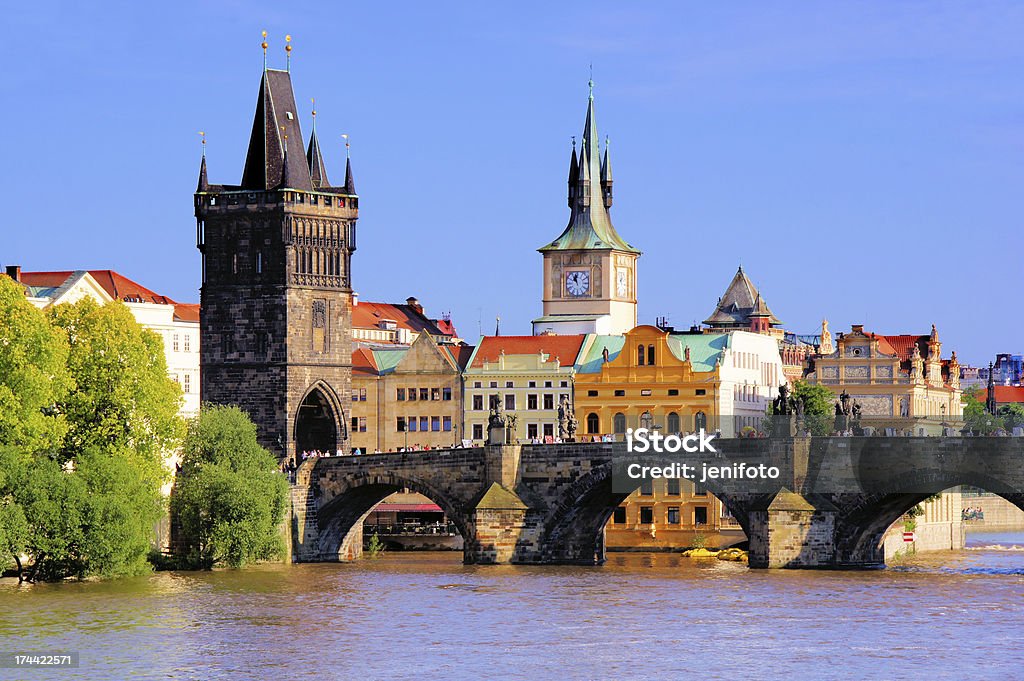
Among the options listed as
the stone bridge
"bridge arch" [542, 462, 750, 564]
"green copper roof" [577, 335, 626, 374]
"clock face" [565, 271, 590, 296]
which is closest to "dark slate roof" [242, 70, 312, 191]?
the stone bridge

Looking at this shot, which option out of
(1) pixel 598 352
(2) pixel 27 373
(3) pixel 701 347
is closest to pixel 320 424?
(1) pixel 598 352

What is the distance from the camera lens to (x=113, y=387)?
103 m

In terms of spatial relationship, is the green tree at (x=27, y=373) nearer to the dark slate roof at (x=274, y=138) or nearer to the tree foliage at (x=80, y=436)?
the tree foliage at (x=80, y=436)

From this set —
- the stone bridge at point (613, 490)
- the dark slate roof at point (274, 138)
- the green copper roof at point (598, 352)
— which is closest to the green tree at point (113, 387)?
the stone bridge at point (613, 490)

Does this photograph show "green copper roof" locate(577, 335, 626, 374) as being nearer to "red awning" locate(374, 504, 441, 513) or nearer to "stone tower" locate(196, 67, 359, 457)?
"red awning" locate(374, 504, 441, 513)

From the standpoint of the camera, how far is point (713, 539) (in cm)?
12975

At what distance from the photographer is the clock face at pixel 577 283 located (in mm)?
157750

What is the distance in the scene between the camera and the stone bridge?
106 meters

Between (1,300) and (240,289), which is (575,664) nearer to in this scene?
(1,300)

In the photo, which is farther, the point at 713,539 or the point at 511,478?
the point at 713,539

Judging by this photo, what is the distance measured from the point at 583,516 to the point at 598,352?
30.5m

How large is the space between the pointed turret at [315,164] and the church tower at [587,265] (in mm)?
33539

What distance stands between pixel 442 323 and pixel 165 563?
90.2m

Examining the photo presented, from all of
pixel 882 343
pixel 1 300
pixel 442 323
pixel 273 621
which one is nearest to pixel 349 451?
pixel 1 300
